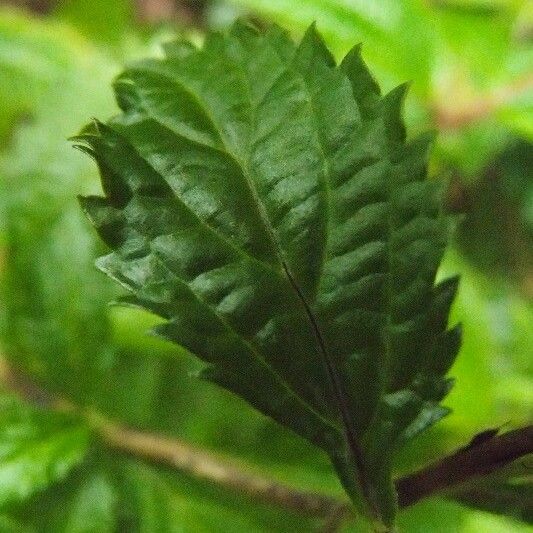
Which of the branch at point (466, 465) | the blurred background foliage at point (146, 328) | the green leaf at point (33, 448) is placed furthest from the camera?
the blurred background foliage at point (146, 328)

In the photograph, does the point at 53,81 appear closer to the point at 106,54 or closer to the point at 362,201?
the point at 106,54

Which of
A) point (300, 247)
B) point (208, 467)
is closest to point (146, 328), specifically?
point (208, 467)

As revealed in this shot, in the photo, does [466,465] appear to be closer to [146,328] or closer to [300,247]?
[300,247]

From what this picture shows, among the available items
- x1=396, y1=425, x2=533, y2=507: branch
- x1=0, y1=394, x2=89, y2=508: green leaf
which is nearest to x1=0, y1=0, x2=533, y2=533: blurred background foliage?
x1=0, y1=394, x2=89, y2=508: green leaf

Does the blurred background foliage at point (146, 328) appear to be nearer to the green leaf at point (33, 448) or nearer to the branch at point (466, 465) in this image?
the green leaf at point (33, 448)

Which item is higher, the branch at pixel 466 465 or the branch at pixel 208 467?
the branch at pixel 208 467

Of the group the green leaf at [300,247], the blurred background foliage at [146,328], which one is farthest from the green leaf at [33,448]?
the green leaf at [300,247]

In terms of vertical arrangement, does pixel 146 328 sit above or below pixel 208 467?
above

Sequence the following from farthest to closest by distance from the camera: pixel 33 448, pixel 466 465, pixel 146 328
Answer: pixel 146 328 → pixel 33 448 → pixel 466 465
